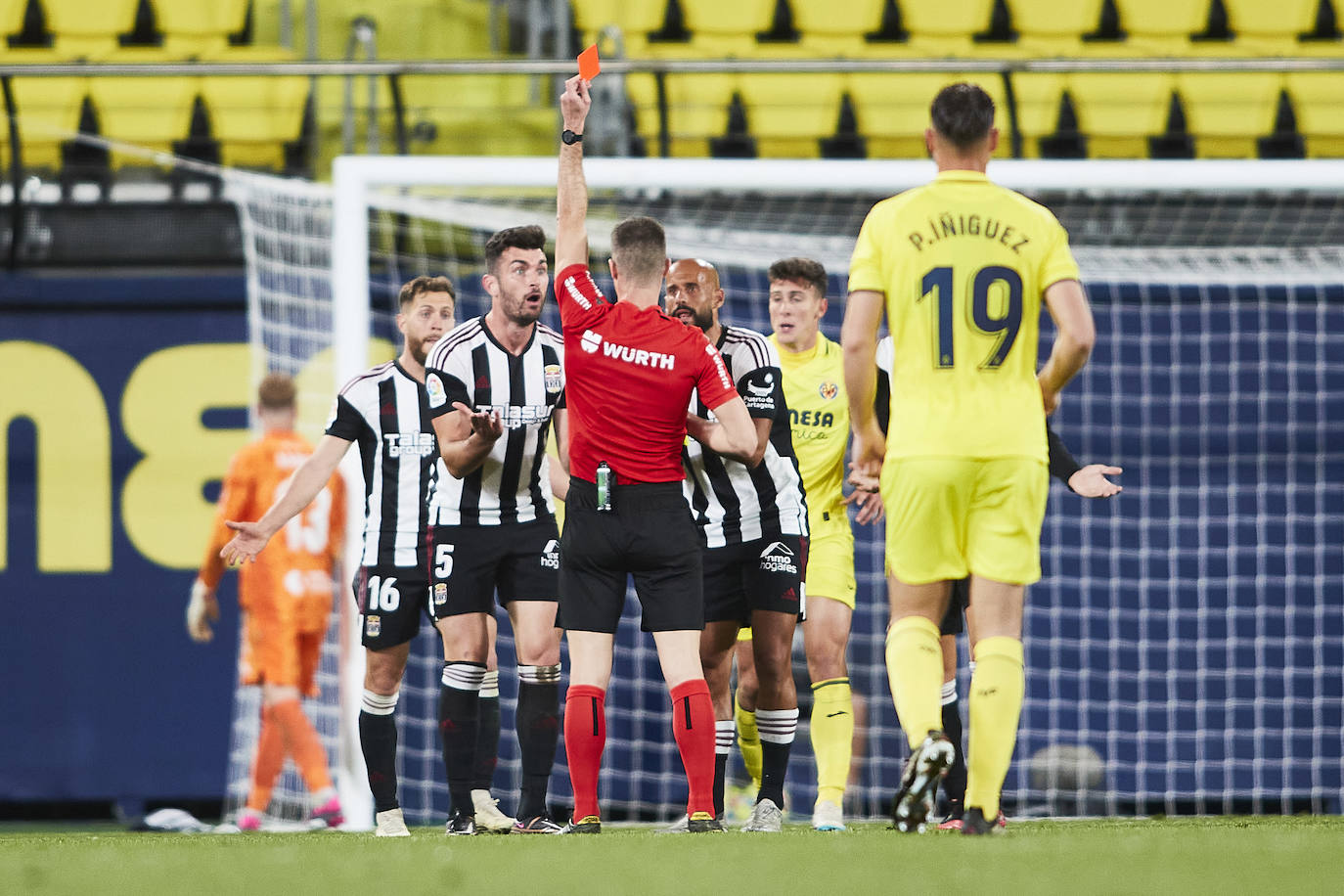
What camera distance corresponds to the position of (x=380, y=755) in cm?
598

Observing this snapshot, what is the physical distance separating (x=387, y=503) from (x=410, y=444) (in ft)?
0.76

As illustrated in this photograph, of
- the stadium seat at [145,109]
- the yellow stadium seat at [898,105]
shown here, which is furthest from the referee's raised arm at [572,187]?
the stadium seat at [145,109]

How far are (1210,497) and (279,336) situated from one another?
5175 mm

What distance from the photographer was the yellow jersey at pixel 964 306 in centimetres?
432

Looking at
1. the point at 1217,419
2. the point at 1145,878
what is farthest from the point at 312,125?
the point at 1145,878

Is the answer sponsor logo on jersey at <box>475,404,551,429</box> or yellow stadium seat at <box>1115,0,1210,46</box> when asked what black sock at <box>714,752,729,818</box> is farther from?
yellow stadium seat at <box>1115,0,1210,46</box>

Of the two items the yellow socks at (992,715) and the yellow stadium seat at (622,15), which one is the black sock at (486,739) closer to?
the yellow socks at (992,715)

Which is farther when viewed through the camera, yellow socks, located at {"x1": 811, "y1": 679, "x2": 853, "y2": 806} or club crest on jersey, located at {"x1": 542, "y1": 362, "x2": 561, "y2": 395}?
yellow socks, located at {"x1": 811, "y1": 679, "x2": 853, "y2": 806}

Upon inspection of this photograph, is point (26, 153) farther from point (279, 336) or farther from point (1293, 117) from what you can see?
point (1293, 117)

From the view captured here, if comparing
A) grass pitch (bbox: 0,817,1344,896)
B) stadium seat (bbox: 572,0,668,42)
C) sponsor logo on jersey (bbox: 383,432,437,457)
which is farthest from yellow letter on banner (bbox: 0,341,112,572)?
grass pitch (bbox: 0,817,1344,896)

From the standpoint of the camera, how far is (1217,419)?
9.43 metres

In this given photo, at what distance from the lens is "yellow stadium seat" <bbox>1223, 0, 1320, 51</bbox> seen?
37.1 ft

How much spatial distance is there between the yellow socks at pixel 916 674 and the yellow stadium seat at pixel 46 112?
7.56 metres

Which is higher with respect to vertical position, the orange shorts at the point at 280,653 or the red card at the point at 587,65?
the red card at the point at 587,65
